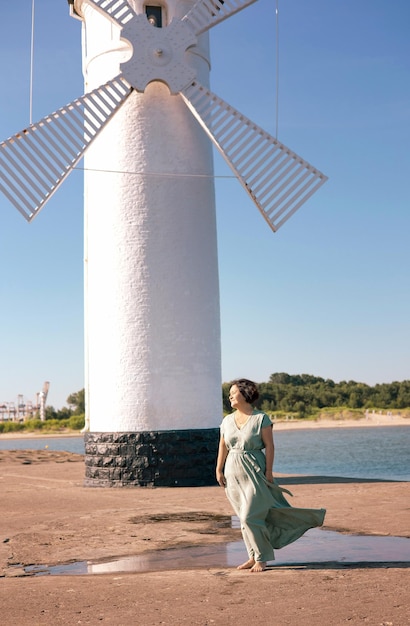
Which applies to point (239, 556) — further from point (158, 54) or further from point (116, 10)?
point (116, 10)

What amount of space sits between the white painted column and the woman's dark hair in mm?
6206

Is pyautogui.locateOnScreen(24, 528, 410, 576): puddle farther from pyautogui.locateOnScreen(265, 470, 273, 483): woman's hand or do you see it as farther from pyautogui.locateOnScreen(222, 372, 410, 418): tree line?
pyautogui.locateOnScreen(222, 372, 410, 418): tree line

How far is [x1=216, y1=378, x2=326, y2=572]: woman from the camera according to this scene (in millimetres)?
6121

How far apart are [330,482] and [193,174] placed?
4929 mm

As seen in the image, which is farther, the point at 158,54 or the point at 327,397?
the point at 327,397

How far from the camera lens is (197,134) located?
13062 mm

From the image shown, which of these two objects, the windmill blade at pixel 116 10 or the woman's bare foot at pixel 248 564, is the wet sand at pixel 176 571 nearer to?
the woman's bare foot at pixel 248 564

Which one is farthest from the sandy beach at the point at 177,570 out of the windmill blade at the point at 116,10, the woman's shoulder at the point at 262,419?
the windmill blade at the point at 116,10

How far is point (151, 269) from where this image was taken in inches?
491

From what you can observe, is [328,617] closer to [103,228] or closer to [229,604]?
[229,604]

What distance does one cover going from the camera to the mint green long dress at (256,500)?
6117 millimetres

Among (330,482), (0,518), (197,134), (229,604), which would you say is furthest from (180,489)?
(229,604)

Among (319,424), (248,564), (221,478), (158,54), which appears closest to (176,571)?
(248,564)

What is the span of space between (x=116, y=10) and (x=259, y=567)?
9144 mm
